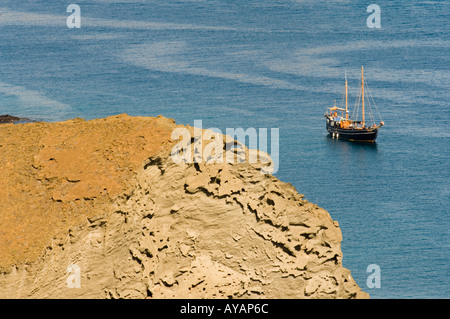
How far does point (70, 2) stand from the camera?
142250 millimetres

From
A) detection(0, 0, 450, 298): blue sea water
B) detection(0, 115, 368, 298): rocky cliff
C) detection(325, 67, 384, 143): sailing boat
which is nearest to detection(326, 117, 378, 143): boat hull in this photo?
detection(325, 67, 384, 143): sailing boat

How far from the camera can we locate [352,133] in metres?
102

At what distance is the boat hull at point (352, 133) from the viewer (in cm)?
9881

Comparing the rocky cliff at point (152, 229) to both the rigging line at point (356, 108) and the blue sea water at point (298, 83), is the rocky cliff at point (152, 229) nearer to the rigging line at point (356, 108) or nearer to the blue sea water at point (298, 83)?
the blue sea water at point (298, 83)

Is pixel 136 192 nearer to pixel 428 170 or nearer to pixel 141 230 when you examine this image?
pixel 141 230

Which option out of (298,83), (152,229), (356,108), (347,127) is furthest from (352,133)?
(152,229)

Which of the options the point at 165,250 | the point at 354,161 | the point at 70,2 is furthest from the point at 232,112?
the point at 165,250

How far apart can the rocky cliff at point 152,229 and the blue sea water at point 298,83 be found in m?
31.9

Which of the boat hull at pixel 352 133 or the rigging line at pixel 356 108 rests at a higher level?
the rigging line at pixel 356 108

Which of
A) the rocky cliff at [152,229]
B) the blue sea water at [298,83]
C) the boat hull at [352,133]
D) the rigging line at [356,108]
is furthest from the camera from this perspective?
the rigging line at [356,108]

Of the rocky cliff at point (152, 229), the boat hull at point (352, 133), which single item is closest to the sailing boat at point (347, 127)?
the boat hull at point (352, 133)

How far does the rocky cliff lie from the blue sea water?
105ft

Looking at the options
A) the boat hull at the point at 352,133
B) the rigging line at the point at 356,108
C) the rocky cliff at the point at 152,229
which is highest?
the rigging line at the point at 356,108

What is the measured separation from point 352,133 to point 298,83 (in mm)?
11421
